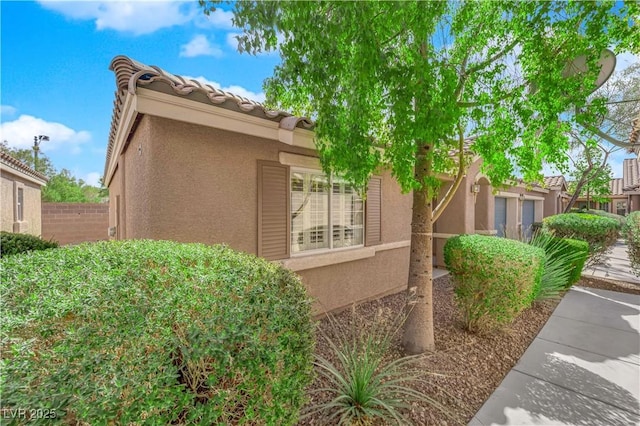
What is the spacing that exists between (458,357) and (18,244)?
30.6 feet

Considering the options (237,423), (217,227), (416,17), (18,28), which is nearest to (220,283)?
(237,423)

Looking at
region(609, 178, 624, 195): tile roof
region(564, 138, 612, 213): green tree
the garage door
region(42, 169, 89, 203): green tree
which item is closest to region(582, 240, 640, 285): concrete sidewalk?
region(564, 138, 612, 213): green tree

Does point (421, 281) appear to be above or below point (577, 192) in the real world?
below

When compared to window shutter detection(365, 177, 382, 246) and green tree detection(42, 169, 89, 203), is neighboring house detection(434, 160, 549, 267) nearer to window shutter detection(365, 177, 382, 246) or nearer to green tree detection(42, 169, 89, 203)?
window shutter detection(365, 177, 382, 246)

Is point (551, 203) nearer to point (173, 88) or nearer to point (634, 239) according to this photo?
point (634, 239)

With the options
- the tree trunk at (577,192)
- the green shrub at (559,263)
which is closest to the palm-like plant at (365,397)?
the green shrub at (559,263)

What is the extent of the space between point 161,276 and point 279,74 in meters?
3.07

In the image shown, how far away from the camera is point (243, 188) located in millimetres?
5660

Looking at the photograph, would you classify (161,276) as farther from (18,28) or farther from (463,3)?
(18,28)

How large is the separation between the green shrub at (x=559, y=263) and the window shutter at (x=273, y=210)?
22.5ft

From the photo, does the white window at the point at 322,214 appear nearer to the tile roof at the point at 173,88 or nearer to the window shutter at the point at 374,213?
the window shutter at the point at 374,213

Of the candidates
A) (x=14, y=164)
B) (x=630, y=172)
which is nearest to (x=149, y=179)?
(x=14, y=164)

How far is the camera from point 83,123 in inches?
531

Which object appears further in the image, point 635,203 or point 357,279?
point 635,203
